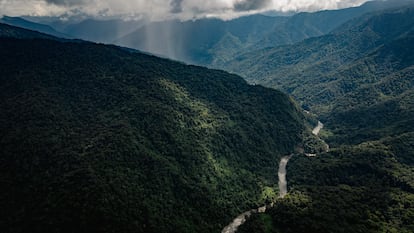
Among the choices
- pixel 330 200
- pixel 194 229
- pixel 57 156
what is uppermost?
pixel 57 156

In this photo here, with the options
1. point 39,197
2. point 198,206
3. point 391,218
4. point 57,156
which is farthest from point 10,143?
point 391,218

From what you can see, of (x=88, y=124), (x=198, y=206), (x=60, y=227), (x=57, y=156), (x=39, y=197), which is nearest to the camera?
(x=60, y=227)

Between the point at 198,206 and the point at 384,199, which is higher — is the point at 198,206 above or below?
below

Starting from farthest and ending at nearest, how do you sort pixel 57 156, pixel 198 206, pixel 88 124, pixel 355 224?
pixel 88 124 < pixel 198 206 < pixel 57 156 < pixel 355 224

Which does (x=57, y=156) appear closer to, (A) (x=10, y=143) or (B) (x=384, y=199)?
(A) (x=10, y=143)

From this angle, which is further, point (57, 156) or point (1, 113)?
point (1, 113)

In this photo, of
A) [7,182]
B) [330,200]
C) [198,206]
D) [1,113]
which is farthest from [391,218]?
[1,113]

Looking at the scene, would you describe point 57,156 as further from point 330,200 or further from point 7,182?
point 330,200

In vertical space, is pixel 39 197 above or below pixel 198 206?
above

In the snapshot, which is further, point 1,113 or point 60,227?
point 1,113
